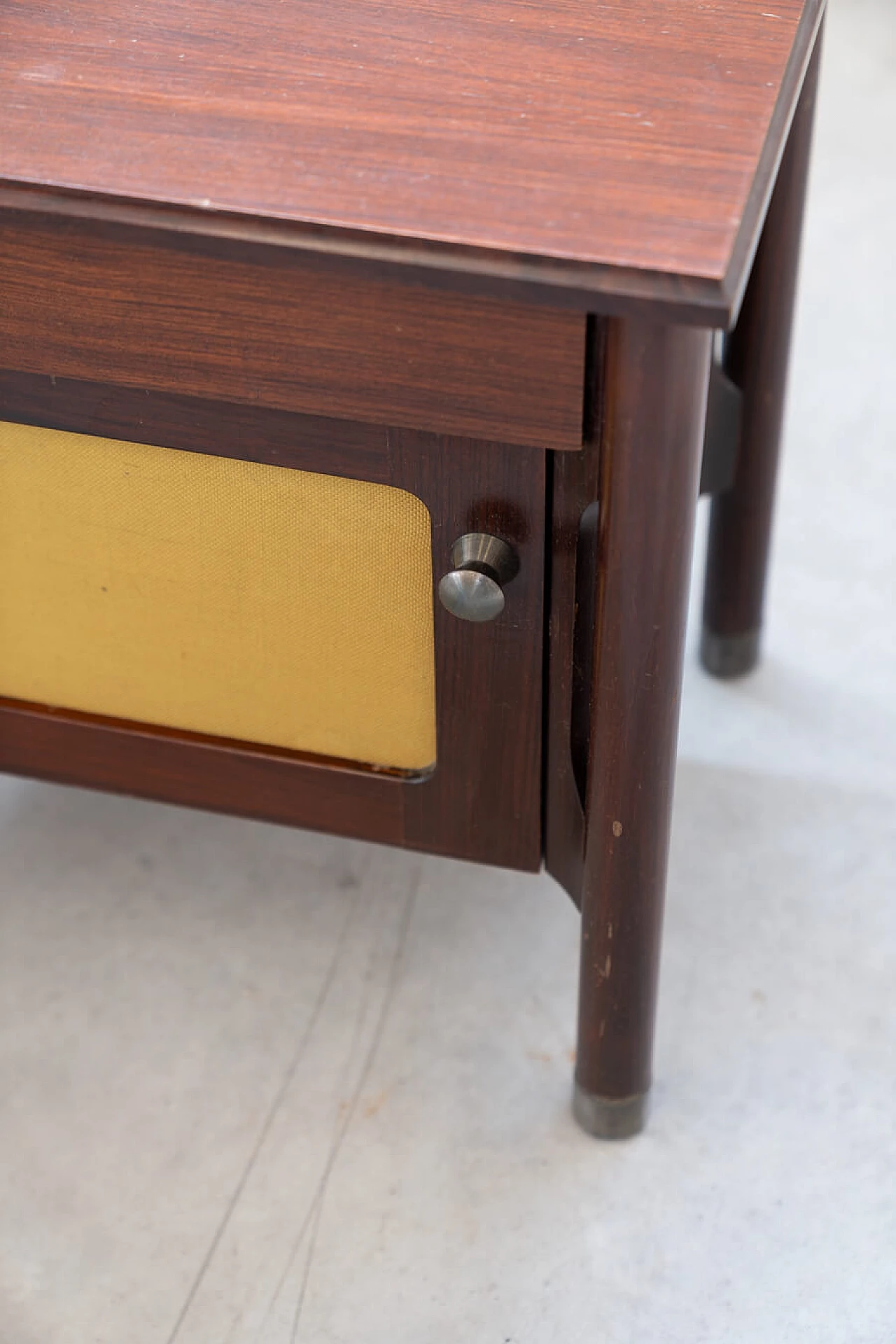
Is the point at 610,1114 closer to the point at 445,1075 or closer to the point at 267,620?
the point at 445,1075

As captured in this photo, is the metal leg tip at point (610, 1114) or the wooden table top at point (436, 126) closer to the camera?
the wooden table top at point (436, 126)

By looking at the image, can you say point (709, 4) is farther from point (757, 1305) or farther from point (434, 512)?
point (757, 1305)

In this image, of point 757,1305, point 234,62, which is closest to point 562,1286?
point 757,1305

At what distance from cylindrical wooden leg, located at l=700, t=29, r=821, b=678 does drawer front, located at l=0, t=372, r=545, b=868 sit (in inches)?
17.1

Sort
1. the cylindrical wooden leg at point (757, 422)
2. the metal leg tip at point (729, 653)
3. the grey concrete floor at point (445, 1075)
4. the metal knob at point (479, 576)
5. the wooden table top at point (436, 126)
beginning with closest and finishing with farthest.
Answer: the wooden table top at point (436, 126)
the metal knob at point (479, 576)
the grey concrete floor at point (445, 1075)
the cylindrical wooden leg at point (757, 422)
the metal leg tip at point (729, 653)

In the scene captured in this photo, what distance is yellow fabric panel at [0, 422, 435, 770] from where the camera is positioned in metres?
0.95

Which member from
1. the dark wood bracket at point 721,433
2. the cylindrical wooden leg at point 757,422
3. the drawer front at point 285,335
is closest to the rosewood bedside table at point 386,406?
the drawer front at point 285,335

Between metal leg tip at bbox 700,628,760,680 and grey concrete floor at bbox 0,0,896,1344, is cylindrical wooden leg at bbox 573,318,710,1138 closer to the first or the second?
grey concrete floor at bbox 0,0,896,1344

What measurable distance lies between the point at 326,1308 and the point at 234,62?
786mm

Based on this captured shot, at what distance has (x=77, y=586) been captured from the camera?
1.04 meters

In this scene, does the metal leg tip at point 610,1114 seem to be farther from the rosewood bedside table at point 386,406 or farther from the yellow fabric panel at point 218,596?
the yellow fabric panel at point 218,596

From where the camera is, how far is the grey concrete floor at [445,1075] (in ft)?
3.50

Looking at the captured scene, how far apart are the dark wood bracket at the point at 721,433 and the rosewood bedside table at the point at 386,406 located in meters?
0.33

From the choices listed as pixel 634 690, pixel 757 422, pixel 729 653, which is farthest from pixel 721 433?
pixel 634 690
